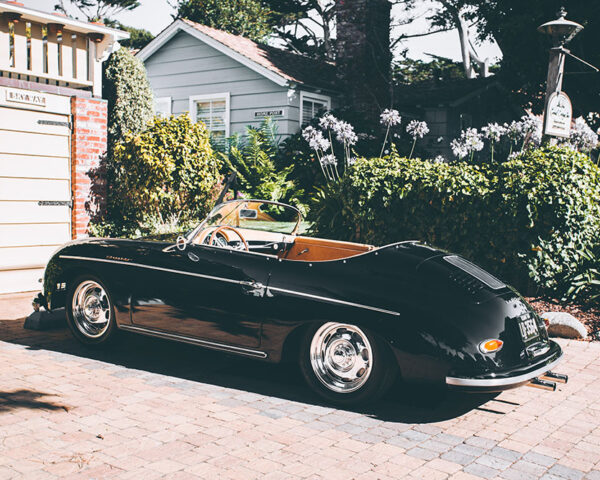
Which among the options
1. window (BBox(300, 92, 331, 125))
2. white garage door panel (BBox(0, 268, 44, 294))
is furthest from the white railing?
window (BBox(300, 92, 331, 125))

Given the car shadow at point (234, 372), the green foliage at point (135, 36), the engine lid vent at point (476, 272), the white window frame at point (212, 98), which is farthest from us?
the green foliage at point (135, 36)

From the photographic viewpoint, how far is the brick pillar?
977 cm

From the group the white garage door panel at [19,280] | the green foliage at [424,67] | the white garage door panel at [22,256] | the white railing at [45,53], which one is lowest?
the white garage door panel at [19,280]

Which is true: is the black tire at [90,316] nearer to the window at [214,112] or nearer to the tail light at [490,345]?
the tail light at [490,345]

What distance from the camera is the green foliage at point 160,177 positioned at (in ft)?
35.6

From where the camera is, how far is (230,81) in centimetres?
1673

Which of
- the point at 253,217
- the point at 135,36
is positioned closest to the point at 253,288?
the point at 253,217

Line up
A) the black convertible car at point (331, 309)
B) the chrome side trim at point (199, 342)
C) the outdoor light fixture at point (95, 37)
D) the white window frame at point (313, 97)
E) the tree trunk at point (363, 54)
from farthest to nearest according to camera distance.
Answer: the tree trunk at point (363, 54) → the white window frame at point (313, 97) → the outdoor light fixture at point (95, 37) → the chrome side trim at point (199, 342) → the black convertible car at point (331, 309)

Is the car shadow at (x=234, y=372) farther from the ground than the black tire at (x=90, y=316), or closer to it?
closer to it

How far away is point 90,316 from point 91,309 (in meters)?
0.07

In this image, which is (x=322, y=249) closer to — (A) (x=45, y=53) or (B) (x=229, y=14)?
(A) (x=45, y=53)

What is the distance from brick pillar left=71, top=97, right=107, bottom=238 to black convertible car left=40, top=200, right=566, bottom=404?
14.6 ft

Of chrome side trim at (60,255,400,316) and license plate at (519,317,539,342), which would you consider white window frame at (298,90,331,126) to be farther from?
license plate at (519,317,539,342)

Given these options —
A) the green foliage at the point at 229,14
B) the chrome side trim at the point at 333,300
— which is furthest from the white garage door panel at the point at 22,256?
the green foliage at the point at 229,14
